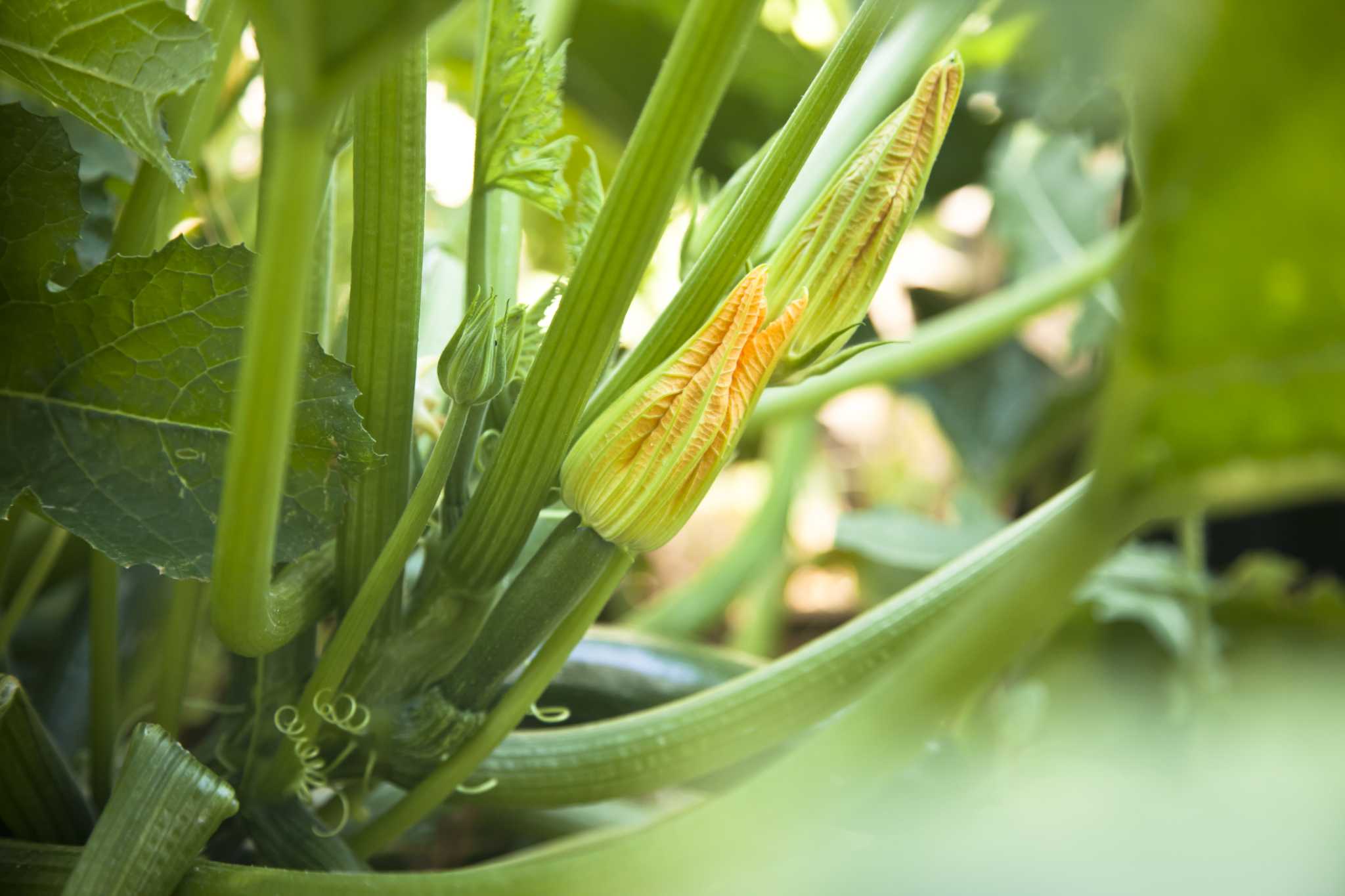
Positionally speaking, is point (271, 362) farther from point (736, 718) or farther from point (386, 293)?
point (736, 718)

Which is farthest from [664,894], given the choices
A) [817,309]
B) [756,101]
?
[756,101]

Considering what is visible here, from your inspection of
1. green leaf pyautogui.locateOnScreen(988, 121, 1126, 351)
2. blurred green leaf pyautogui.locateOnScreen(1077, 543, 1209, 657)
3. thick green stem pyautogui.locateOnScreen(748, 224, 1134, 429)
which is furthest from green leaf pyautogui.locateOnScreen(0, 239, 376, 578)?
green leaf pyautogui.locateOnScreen(988, 121, 1126, 351)

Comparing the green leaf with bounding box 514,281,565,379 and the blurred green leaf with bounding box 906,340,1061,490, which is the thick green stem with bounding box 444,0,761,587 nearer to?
the green leaf with bounding box 514,281,565,379

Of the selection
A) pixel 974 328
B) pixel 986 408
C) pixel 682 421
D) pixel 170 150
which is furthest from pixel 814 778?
pixel 986 408

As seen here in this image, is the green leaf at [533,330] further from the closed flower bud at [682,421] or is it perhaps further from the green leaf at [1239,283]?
the green leaf at [1239,283]

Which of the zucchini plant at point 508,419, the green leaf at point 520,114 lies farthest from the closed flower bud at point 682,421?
the green leaf at point 520,114

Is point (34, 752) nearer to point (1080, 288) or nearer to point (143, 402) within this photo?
point (143, 402)

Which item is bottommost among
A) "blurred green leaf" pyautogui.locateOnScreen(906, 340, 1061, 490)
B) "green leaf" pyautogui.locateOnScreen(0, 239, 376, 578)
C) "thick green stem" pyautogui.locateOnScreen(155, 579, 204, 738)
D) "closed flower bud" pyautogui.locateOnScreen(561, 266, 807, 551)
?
"thick green stem" pyautogui.locateOnScreen(155, 579, 204, 738)
